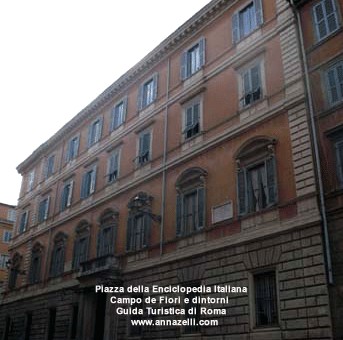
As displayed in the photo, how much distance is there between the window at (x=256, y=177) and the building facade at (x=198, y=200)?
0.04m

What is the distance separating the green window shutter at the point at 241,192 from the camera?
1491 centimetres

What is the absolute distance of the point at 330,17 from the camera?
14.6m

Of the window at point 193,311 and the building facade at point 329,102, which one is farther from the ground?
the building facade at point 329,102

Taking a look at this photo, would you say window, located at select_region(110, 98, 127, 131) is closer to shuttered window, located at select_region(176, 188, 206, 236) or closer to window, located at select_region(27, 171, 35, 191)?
shuttered window, located at select_region(176, 188, 206, 236)

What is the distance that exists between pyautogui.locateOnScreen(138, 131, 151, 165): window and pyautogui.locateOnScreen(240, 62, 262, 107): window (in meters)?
5.63

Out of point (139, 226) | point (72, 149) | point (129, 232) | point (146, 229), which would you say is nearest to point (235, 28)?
point (146, 229)

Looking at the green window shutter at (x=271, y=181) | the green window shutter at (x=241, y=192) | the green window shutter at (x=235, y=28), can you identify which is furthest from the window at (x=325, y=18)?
the green window shutter at (x=241, y=192)

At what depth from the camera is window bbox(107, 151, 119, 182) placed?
73.6ft

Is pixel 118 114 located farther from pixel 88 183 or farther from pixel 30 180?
pixel 30 180

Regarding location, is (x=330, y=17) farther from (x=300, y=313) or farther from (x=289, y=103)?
(x=300, y=313)

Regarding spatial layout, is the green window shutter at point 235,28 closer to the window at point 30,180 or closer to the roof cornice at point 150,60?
the roof cornice at point 150,60

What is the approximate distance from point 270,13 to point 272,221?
792cm

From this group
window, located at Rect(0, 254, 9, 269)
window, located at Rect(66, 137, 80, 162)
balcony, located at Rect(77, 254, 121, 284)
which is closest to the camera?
balcony, located at Rect(77, 254, 121, 284)

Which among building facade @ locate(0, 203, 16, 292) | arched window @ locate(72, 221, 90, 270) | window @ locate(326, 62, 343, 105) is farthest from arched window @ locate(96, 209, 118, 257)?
building facade @ locate(0, 203, 16, 292)
